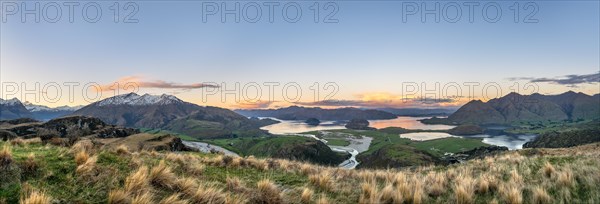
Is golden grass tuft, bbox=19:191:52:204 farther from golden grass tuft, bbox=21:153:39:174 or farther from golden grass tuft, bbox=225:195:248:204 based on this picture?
golden grass tuft, bbox=225:195:248:204

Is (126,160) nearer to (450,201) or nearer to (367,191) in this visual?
(367,191)

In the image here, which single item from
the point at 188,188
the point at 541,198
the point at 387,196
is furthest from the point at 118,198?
the point at 541,198

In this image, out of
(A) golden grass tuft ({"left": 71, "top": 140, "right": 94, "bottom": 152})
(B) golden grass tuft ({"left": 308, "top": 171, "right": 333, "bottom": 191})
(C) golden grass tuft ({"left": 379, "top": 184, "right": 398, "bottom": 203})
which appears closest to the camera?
(C) golden grass tuft ({"left": 379, "top": 184, "right": 398, "bottom": 203})

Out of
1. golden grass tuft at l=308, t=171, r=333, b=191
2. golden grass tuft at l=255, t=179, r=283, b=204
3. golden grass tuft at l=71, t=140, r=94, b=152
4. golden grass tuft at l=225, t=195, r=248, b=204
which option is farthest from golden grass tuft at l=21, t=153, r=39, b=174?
golden grass tuft at l=308, t=171, r=333, b=191

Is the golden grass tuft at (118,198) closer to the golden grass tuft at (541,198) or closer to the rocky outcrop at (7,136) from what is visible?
the golden grass tuft at (541,198)

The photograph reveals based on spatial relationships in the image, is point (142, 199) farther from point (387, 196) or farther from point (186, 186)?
point (387, 196)

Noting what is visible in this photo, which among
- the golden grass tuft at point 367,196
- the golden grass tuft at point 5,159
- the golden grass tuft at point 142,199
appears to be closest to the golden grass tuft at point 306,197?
the golden grass tuft at point 367,196
